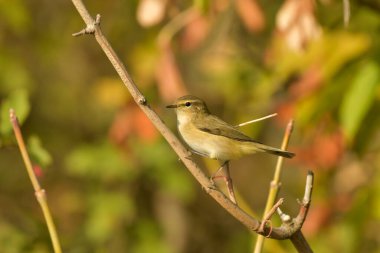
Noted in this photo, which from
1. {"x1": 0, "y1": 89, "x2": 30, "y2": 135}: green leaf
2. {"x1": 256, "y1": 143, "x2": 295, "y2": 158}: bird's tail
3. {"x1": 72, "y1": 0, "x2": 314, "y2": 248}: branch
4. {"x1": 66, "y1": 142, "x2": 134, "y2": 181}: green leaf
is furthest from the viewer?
{"x1": 66, "y1": 142, "x2": 134, "y2": 181}: green leaf

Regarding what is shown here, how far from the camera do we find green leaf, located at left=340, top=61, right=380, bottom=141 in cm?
350

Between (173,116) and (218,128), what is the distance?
11.6 ft

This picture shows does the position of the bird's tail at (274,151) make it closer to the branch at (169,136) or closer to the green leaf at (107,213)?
the branch at (169,136)

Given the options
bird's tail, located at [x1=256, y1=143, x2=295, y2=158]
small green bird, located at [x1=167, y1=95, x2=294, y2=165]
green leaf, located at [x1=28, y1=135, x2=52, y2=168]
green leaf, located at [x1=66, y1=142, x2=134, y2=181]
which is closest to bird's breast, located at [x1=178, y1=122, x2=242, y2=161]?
small green bird, located at [x1=167, y1=95, x2=294, y2=165]

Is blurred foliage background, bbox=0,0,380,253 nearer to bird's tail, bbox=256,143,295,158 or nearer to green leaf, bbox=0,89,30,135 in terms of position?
green leaf, bbox=0,89,30,135

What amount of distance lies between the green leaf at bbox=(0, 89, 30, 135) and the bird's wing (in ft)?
2.86

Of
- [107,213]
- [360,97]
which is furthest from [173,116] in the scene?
[360,97]

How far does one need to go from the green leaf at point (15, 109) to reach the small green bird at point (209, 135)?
71 cm

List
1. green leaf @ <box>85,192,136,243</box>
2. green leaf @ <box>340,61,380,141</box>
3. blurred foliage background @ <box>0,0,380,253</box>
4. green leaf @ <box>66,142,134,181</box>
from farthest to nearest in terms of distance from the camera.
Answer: green leaf @ <box>66,142,134,181</box>
green leaf @ <box>85,192,136,243</box>
blurred foliage background @ <box>0,0,380,253</box>
green leaf @ <box>340,61,380,141</box>

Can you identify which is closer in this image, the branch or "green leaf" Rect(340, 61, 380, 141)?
the branch

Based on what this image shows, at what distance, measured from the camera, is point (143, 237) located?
6598 mm

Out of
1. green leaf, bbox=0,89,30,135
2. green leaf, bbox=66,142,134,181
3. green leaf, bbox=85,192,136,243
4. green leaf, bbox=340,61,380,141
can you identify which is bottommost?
green leaf, bbox=340,61,380,141

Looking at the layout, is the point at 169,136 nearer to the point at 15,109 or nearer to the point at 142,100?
the point at 142,100

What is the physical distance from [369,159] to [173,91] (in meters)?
2.06
